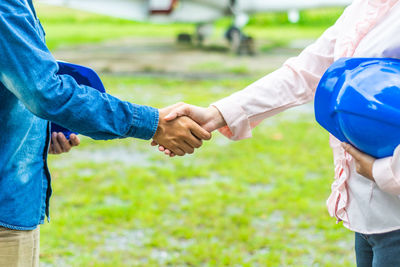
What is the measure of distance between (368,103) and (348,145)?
0.17 metres

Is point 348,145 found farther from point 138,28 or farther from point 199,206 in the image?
point 138,28

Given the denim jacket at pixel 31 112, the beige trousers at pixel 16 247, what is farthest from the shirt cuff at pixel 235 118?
the beige trousers at pixel 16 247

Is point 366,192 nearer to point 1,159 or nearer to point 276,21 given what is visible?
point 1,159

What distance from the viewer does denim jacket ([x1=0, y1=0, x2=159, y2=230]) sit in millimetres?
1406

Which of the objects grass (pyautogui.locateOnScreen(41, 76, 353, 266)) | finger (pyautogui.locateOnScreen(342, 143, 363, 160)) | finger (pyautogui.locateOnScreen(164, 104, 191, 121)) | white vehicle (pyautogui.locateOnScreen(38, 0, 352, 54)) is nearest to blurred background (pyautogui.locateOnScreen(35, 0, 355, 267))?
grass (pyautogui.locateOnScreen(41, 76, 353, 266))

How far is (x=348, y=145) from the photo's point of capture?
5.05 ft

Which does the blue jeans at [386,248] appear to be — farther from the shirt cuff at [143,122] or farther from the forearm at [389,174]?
the shirt cuff at [143,122]

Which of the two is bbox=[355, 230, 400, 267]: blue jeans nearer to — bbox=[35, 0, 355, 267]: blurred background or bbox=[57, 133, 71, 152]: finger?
bbox=[57, 133, 71, 152]: finger

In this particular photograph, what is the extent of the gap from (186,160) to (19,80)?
3.53 meters

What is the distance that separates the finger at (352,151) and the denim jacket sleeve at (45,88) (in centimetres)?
68

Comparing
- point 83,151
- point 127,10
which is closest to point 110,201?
point 83,151

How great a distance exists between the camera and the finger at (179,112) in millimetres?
2088

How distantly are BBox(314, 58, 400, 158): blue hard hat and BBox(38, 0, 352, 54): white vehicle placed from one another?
10161mm

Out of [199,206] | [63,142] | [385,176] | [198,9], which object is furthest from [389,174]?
[198,9]
